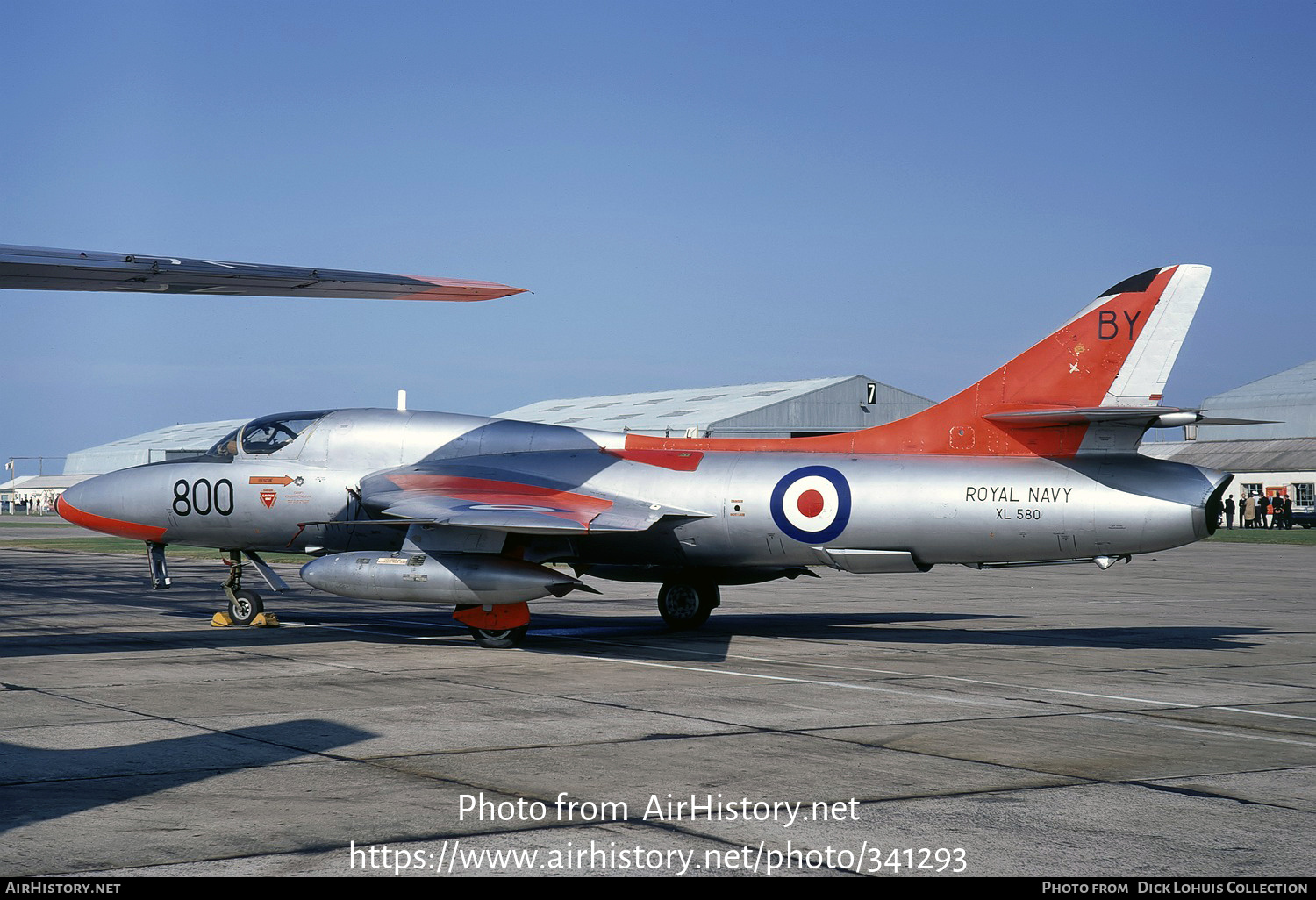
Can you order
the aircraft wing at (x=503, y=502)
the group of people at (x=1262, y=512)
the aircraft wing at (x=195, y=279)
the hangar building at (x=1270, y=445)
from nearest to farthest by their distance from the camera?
the aircraft wing at (x=195, y=279) < the aircraft wing at (x=503, y=502) < the group of people at (x=1262, y=512) < the hangar building at (x=1270, y=445)

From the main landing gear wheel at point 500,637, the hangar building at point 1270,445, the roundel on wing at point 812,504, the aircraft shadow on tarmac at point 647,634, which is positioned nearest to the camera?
the roundel on wing at point 812,504

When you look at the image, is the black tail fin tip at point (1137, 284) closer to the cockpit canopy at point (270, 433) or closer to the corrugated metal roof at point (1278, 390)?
the cockpit canopy at point (270, 433)

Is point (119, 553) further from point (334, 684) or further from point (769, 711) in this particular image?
point (769, 711)

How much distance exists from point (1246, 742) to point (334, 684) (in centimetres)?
807

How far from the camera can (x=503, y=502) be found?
1520 cm

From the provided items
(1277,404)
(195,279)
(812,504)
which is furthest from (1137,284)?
(1277,404)

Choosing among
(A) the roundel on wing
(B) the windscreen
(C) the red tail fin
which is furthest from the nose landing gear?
(C) the red tail fin

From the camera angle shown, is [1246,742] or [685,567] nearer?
[1246,742]

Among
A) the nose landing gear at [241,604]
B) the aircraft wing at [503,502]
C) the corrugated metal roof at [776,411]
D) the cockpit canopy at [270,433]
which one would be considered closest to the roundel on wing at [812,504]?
the aircraft wing at [503,502]

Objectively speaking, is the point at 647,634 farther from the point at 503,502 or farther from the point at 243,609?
the point at 243,609

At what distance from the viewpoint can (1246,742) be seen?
9.16 meters

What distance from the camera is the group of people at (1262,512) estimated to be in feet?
198

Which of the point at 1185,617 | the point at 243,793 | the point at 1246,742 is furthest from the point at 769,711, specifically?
the point at 1185,617

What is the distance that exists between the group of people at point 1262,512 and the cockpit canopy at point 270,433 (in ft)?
181
